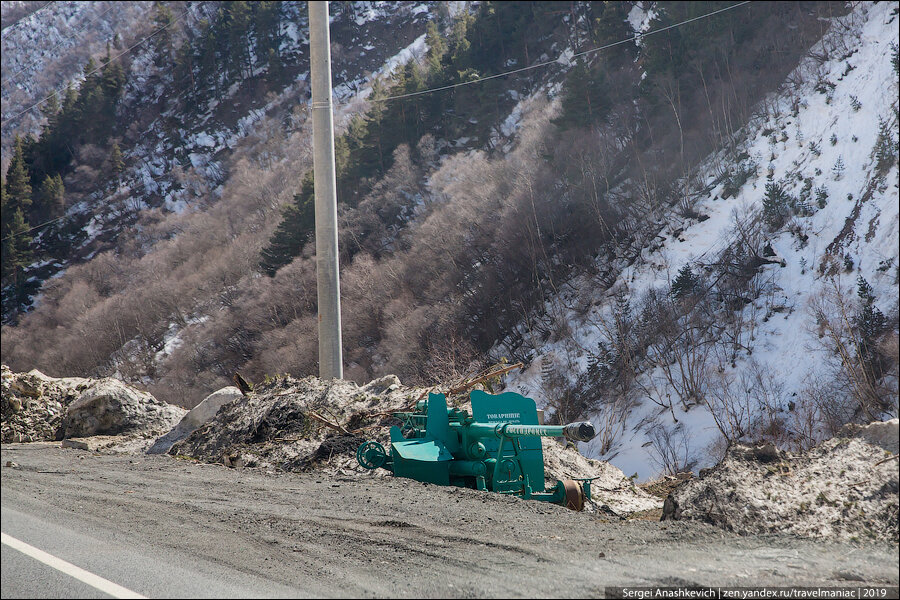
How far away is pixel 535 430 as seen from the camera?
7.88m

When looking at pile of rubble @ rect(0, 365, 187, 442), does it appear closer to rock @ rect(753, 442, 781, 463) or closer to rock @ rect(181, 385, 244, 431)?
rock @ rect(181, 385, 244, 431)

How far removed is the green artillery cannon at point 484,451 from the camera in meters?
8.63

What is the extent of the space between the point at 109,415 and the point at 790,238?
84.2 ft

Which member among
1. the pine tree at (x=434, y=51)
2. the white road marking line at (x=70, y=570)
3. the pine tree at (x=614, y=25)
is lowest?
the white road marking line at (x=70, y=570)

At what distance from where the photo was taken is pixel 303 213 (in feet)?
169

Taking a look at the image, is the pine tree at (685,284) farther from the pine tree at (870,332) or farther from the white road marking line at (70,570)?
the white road marking line at (70,570)

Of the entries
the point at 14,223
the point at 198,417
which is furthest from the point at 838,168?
the point at 14,223

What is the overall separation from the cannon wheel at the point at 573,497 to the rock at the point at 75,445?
9.14 metres

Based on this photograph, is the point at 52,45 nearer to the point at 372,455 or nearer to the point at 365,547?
the point at 372,455

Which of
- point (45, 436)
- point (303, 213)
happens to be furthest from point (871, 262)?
point (303, 213)

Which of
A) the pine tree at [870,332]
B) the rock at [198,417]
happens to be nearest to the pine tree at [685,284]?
the pine tree at [870,332]

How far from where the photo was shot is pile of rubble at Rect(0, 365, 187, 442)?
14.8 metres

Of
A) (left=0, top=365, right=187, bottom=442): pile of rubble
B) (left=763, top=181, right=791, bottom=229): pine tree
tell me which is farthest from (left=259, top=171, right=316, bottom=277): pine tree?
(left=0, top=365, right=187, bottom=442): pile of rubble

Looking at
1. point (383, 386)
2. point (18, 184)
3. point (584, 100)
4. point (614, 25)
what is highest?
point (614, 25)
